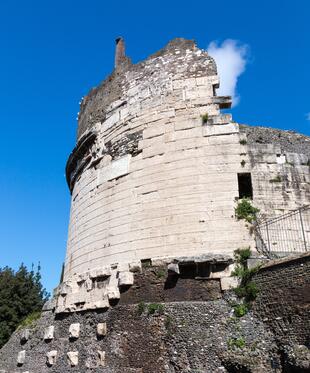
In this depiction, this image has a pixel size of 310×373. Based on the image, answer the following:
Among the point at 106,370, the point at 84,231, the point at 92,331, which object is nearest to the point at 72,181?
the point at 84,231

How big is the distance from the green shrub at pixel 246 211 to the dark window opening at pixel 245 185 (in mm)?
469

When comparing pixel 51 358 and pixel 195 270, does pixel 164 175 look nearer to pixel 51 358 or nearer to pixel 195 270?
pixel 195 270

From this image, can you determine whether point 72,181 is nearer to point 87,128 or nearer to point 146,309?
point 87,128

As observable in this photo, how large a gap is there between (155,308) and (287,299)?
2747 millimetres

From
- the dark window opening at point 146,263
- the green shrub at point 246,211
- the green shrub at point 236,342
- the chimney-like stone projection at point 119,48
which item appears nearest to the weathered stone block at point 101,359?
the dark window opening at point 146,263

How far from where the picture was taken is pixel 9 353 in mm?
12438

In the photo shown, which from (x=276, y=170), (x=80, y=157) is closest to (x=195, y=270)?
(x=276, y=170)

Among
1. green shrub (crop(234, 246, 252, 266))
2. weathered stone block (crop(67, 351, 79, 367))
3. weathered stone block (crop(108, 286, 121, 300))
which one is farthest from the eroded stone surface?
green shrub (crop(234, 246, 252, 266))

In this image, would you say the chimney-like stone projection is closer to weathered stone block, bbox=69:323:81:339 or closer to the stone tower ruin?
the stone tower ruin

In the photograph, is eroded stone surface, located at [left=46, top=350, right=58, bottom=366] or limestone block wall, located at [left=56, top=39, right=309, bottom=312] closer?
limestone block wall, located at [left=56, top=39, right=309, bottom=312]

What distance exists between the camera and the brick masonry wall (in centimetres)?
713

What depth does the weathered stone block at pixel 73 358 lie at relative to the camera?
32.8 feet

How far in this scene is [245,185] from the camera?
10.2 metres

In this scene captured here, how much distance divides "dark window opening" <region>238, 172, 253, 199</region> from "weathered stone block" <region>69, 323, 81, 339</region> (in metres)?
5.18
